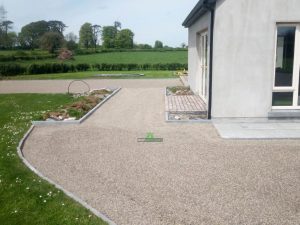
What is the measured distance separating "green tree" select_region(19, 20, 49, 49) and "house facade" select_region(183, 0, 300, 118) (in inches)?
2600

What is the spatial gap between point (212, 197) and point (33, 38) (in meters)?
→ 80.2

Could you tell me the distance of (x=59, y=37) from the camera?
63312 mm

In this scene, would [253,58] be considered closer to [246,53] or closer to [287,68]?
[246,53]

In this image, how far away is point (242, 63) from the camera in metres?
10.0

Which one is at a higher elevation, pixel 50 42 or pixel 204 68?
pixel 50 42

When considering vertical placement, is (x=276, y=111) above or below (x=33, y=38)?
below

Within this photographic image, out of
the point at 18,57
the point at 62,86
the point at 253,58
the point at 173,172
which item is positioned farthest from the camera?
the point at 18,57

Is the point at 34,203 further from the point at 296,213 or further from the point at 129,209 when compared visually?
the point at 296,213

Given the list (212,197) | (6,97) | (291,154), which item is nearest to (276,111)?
(291,154)

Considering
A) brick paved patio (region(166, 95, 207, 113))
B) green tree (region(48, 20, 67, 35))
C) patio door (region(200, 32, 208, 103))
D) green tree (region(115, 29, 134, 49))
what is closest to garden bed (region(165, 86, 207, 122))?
brick paved patio (region(166, 95, 207, 113))

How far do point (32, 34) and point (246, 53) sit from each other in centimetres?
7927

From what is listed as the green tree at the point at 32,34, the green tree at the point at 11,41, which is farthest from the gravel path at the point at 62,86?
the green tree at the point at 32,34

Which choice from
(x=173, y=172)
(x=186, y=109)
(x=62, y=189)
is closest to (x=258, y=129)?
(x=186, y=109)

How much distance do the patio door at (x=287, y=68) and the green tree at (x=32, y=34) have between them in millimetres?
66657
